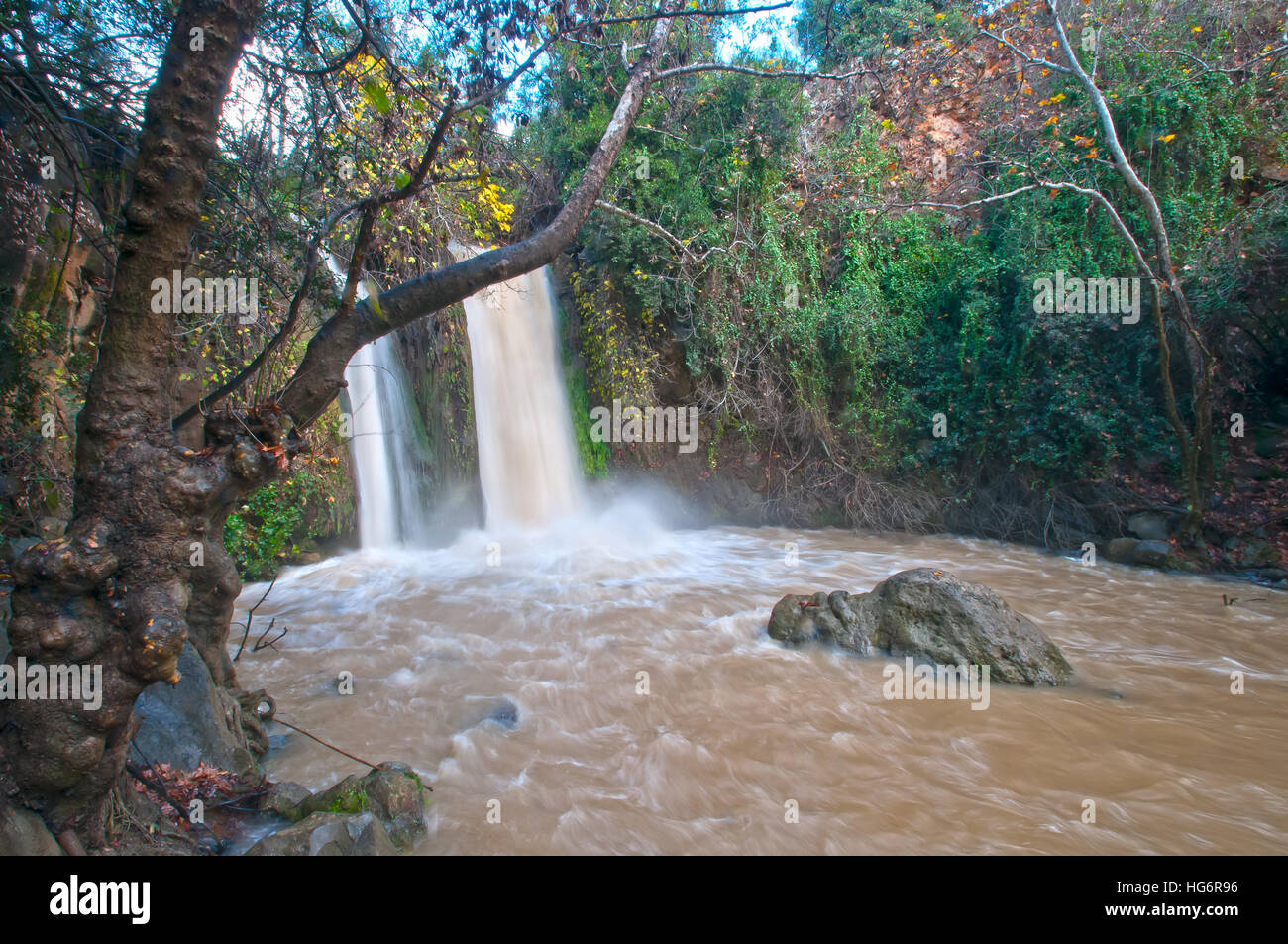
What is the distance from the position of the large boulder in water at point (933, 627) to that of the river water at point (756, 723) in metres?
0.22

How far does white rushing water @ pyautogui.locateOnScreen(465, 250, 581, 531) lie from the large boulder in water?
20.9ft

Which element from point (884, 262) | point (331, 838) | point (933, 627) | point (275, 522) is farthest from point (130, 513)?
point (884, 262)

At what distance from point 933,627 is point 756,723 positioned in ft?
6.17

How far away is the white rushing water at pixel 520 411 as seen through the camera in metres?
11.2

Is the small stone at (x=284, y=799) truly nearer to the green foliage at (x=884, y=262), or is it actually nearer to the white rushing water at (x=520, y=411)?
the white rushing water at (x=520, y=411)

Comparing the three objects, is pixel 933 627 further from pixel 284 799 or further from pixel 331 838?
pixel 284 799

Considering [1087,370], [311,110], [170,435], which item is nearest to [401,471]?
[311,110]

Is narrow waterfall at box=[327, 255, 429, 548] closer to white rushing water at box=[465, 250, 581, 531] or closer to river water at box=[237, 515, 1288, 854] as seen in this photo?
white rushing water at box=[465, 250, 581, 531]

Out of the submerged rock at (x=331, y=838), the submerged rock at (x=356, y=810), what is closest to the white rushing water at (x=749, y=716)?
the submerged rock at (x=356, y=810)

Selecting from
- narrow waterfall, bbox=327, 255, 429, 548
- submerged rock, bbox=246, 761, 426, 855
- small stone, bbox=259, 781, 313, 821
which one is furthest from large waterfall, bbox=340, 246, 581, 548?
submerged rock, bbox=246, 761, 426, 855

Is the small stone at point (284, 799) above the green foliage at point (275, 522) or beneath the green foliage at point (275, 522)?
beneath

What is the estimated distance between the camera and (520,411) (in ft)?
38.1

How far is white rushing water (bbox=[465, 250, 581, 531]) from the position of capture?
11.2m
